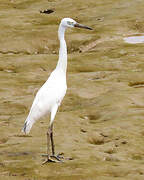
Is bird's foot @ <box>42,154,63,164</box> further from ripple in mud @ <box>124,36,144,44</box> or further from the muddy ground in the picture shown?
ripple in mud @ <box>124,36,144,44</box>

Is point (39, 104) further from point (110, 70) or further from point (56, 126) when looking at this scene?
point (110, 70)

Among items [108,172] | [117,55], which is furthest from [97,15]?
[108,172]

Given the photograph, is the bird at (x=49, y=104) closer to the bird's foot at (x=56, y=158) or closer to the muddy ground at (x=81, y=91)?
the bird's foot at (x=56, y=158)

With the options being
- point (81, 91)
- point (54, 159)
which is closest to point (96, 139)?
point (54, 159)

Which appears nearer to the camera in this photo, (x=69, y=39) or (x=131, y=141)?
(x=131, y=141)

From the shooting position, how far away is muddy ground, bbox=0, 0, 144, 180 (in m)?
12.0

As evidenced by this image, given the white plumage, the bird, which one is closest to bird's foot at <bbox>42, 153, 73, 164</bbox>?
the bird

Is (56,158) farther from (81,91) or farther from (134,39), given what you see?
(134,39)

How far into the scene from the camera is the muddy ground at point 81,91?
39.3 ft

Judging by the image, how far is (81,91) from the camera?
18.9 metres

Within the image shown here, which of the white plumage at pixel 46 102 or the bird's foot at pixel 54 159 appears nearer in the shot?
the bird's foot at pixel 54 159

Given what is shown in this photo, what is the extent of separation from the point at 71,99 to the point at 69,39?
9576 mm

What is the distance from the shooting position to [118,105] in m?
16.9

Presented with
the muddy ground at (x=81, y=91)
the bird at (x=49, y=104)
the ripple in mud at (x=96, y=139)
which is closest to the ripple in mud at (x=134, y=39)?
the muddy ground at (x=81, y=91)
